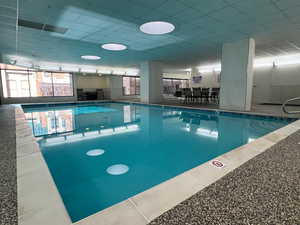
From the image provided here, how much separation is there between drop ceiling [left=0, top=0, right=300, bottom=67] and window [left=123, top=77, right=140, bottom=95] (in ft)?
33.3

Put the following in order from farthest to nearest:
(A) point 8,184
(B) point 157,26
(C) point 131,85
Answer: (C) point 131,85 < (B) point 157,26 < (A) point 8,184

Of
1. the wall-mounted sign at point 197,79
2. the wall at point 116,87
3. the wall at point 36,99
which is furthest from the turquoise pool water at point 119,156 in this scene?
the wall at point 116,87

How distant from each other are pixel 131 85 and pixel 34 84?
28.7ft

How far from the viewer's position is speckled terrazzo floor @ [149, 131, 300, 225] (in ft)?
Answer: 2.94

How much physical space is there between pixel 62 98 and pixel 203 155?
1295 centimetres

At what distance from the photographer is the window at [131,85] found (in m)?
16.7

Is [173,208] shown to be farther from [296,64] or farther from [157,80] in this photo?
[296,64]

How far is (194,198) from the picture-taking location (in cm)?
112

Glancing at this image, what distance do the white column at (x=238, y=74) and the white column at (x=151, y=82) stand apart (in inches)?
181

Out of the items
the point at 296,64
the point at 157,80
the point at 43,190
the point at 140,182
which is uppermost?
the point at 296,64

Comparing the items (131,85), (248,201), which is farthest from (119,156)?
(131,85)

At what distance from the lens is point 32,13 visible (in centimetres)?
372

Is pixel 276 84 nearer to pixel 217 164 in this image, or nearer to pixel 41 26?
pixel 217 164

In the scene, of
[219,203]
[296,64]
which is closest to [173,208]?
[219,203]
